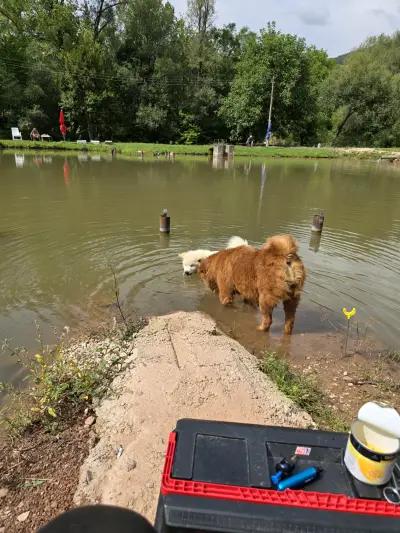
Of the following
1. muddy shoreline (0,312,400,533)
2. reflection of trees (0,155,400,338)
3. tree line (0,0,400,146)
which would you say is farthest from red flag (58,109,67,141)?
muddy shoreline (0,312,400,533)

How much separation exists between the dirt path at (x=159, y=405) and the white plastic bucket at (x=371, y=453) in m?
1.66

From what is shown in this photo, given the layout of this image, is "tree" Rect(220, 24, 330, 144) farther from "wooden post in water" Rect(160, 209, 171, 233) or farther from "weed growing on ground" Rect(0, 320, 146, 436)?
"weed growing on ground" Rect(0, 320, 146, 436)

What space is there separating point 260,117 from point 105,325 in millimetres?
55580

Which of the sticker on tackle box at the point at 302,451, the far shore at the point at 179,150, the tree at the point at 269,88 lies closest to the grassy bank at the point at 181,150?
the far shore at the point at 179,150

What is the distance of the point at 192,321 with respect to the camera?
243 inches

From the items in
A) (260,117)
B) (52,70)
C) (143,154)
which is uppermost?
(52,70)

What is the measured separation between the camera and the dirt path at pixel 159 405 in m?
3.01

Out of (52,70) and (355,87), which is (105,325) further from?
(355,87)

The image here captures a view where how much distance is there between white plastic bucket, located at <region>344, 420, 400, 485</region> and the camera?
1.86 metres

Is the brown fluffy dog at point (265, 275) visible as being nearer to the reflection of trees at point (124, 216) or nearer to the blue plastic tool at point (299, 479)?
the reflection of trees at point (124, 216)

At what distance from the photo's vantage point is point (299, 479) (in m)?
1.96

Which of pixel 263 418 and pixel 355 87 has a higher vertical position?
pixel 355 87

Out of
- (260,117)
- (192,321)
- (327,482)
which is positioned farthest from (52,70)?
(327,482)

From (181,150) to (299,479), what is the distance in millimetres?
45971
